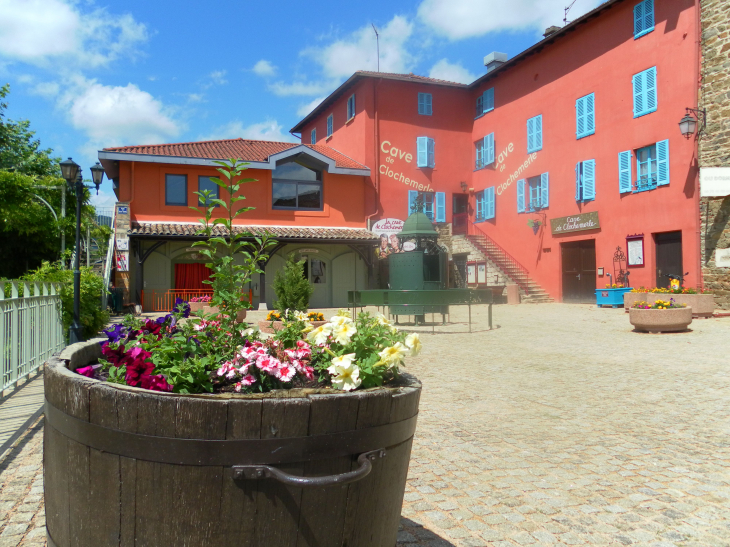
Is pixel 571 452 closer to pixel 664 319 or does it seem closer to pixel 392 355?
pixel 392 355

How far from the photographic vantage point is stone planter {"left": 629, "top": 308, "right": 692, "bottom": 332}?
458 inches

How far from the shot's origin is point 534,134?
23016mm

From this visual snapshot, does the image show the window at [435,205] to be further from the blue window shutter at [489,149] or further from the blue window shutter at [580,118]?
the blue window shutter at [580,118]

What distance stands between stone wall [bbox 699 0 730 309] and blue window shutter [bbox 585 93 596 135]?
160 inches

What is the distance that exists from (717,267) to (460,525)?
15.9m

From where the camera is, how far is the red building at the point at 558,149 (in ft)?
57.0

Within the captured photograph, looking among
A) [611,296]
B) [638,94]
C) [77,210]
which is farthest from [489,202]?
[77,210]

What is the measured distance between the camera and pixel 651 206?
17891mm

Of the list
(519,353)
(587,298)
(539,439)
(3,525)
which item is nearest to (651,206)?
(587,298)

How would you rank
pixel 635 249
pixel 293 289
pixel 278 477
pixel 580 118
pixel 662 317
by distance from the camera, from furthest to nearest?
pixel 580 118 → pixel 635 249 → pixel 293 289 → pixel 662 317 → pixel 278 477

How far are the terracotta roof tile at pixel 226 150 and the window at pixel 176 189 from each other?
87 cm

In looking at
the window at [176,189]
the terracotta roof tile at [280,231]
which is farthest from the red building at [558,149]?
the window at [176,189]

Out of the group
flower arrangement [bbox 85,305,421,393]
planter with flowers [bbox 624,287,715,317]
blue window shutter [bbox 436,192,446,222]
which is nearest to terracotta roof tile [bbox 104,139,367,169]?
blue window shutter [bbox 436,192,446,222]

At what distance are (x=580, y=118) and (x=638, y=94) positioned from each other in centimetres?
262
